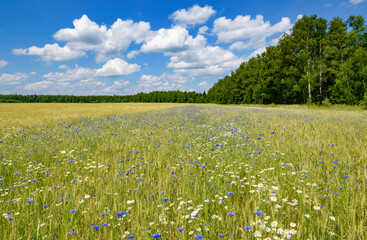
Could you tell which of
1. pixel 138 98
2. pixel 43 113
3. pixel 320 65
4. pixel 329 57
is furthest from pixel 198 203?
pixel 138 98

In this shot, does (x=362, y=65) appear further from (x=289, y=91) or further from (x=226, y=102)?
(x=226, y=102)

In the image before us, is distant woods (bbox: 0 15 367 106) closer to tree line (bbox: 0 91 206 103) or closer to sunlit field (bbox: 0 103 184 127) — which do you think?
sunlit field (bbox: 0 103 184 127)

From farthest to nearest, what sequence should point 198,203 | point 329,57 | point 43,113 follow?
point 329,57
point 43,113
point 198,203

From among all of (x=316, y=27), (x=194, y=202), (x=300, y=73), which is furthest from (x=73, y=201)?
(x=316, y=27)

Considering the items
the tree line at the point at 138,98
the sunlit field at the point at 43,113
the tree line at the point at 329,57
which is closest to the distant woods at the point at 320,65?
the tree line at the point at 329,57

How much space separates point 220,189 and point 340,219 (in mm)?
1453

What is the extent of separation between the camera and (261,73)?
1913 inches

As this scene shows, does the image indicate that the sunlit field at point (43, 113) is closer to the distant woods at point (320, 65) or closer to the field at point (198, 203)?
the field at point (198, 203)

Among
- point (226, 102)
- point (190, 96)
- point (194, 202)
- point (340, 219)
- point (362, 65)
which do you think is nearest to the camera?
point (340, 219)

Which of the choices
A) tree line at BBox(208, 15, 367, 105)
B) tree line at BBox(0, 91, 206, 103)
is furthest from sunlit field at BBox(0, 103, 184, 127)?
tree line at BBox(0, 91, 206, 103)

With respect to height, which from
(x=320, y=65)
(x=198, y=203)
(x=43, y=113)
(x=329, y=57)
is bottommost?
(x=198, y=203)

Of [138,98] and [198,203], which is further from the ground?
[138,98]

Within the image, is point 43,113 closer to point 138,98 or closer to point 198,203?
point 198,203

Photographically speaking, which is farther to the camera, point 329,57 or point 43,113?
point 329,57
